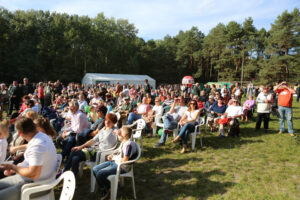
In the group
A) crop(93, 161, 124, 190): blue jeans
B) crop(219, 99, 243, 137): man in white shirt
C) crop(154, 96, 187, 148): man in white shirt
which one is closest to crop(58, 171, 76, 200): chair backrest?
crop(93, 161, 124, 190): blue jeans

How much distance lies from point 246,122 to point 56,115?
750cm

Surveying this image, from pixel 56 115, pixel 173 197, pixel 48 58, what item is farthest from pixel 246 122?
pixel 48 58

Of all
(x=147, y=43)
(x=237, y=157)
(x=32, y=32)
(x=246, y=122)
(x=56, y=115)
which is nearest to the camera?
(x=237, y=157)

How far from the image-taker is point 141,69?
47.9 m

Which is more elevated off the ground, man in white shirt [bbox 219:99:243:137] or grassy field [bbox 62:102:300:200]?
man in white shirt [bbox 219:99:243:137]

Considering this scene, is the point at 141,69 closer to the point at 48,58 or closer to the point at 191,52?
the point at 191,52

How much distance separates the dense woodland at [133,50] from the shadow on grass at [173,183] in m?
33.5

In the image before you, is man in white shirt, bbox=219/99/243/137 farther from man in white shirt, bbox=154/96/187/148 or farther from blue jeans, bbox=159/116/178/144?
blue jeans, bbox=159/116/178/144

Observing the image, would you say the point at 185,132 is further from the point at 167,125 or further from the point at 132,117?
the point at 132,117

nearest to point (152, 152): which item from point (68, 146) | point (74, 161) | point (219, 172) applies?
point (219, 172)

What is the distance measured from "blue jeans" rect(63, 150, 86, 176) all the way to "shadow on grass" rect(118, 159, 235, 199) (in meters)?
0.83

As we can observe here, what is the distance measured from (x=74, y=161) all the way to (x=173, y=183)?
1.75 meters

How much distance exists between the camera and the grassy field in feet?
10.3

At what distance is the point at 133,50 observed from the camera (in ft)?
152
